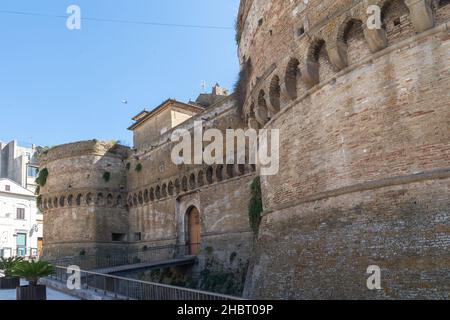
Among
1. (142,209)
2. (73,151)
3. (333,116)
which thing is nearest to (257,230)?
(333,116)

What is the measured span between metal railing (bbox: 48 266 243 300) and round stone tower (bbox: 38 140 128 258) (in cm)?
994

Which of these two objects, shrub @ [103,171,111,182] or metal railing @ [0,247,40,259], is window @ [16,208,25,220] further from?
shrub @ [103,171,111,182]

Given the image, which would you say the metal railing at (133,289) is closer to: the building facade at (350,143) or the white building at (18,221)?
the building facade at (350,143)

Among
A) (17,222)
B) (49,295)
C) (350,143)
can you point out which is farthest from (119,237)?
(17,222)

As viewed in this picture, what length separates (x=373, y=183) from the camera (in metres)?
8.30

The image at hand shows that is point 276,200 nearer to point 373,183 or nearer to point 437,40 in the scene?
point 373,183

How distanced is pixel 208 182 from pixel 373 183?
12.0 meters

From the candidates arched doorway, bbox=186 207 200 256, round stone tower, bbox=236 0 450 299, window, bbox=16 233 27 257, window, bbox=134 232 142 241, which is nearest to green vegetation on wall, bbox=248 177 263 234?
round stone tower, bbox=236 0 450 299

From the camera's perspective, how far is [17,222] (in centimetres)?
4472

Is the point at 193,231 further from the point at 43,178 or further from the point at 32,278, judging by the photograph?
the point at 43,178

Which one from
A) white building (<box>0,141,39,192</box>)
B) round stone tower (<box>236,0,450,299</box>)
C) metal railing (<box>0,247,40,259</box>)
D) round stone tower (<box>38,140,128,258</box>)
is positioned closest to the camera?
round stone tower (<box>236,0,450,299</box>)

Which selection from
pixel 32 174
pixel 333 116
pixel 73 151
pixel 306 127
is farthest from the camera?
pixel 32 174

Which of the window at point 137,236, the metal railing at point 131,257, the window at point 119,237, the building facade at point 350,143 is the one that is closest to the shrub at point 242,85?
the building facade at point 350,143

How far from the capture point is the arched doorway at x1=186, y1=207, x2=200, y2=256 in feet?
71.3
